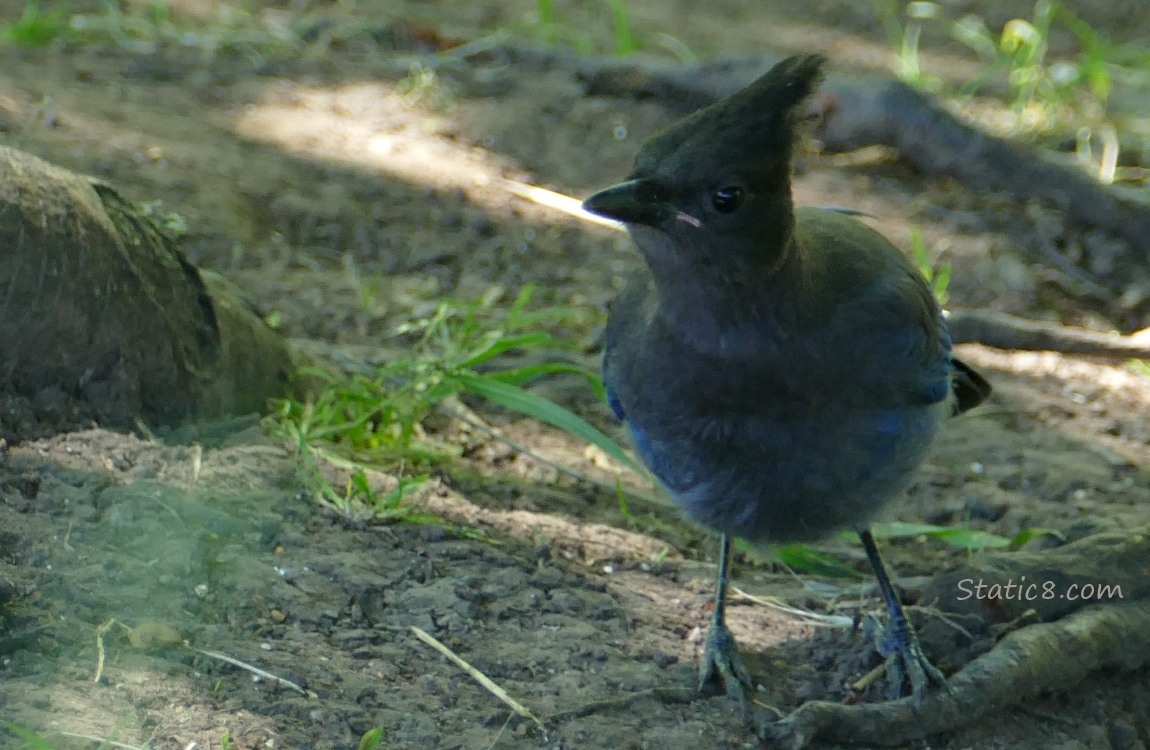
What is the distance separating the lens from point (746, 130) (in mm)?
2467

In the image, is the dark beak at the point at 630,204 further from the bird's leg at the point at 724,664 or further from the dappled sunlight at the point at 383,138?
the dappled sunlight at the point at 383,138

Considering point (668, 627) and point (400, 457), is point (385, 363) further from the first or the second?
point (668, 627)

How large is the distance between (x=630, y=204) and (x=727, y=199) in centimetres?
19

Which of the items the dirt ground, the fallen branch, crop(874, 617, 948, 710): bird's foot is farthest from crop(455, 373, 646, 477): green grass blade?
the fallen branch

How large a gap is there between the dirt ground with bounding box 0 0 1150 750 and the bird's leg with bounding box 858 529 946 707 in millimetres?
93

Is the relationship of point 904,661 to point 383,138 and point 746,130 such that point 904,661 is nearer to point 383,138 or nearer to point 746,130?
point 746,130

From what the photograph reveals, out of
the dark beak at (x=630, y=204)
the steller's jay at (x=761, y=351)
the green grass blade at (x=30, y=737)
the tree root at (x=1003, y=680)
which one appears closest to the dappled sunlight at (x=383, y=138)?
the steller's jay at (x=761, y=351)

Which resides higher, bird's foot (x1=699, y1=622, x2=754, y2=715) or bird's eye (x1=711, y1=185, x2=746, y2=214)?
bird's eye (x1=711, y1=185, x2=746, y2=214)

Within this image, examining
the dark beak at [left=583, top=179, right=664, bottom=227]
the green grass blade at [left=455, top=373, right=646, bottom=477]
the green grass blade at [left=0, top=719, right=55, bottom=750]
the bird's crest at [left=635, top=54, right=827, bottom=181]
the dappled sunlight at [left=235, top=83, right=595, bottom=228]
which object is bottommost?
the green grass blade at [left=455, top=373, right=646, bottom=477]

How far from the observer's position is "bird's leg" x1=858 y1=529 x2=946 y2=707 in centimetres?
284

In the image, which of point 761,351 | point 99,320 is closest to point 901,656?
point 761,351

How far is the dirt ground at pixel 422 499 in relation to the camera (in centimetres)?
245

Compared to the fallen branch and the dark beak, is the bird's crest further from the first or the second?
the fallen branch

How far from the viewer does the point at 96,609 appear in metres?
2.44
